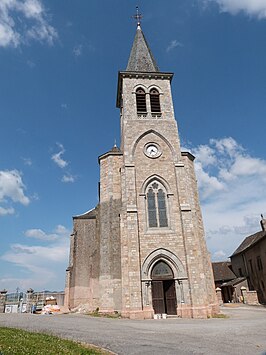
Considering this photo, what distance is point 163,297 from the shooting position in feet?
58.9

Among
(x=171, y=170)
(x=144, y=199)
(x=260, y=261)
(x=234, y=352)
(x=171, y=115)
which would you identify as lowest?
(x=234, y=352)

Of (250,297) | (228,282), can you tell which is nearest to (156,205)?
(250,297)

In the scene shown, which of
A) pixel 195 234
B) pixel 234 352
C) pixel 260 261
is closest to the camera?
pixel 234 352

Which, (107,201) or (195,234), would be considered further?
(107,201)

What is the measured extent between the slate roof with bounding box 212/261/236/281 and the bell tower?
23.0 m

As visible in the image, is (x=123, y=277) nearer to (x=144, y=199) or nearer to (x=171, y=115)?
(x=144, y=199)

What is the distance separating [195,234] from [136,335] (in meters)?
9.97

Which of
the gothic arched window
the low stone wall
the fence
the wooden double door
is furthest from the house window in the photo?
the fence

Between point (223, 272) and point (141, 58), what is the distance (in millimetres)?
31388

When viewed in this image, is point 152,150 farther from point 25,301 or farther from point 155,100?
point 25,301

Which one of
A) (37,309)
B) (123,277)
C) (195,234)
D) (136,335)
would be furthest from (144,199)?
(37,309)

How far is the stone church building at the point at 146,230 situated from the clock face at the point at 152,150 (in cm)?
8

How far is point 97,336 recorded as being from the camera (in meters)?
9.37

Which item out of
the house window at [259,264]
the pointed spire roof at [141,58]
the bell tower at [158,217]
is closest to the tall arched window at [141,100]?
the bell tower at [158,217]
